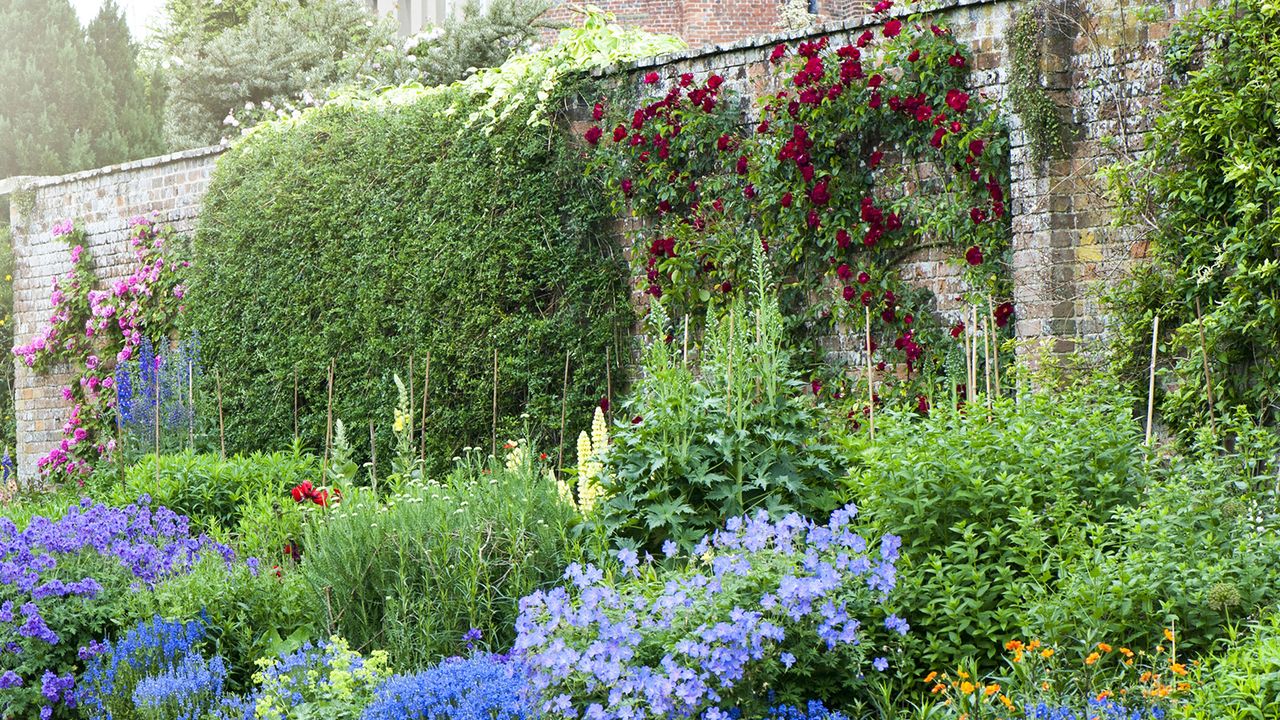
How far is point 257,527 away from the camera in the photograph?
244 inches

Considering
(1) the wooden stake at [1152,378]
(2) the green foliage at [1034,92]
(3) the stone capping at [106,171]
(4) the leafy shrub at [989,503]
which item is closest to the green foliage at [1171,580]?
(4) the leafy shrub at [989,503]

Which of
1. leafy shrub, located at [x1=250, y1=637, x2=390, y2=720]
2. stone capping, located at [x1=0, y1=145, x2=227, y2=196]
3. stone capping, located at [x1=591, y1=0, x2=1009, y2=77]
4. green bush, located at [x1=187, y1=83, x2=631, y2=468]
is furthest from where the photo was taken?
stone capping, located at [x1=0, y1=145, x2=227, y2=196]

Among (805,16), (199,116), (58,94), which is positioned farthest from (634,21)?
(58,94)

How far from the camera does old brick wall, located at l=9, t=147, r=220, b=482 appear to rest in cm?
1157

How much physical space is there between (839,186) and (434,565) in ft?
11.1

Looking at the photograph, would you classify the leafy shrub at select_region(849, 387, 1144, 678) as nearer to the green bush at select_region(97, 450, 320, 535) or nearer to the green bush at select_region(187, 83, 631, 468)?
the green bush at select_region(97, 450, 320, 535)

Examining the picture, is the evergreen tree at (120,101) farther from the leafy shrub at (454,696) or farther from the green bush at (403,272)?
the leafy shrub at (454,696)

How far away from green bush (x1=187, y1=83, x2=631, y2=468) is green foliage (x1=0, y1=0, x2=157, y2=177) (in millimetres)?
8404

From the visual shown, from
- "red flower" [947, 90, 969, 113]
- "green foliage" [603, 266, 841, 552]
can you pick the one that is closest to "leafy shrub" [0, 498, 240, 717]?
"green foliage" [603, 266, 841, 552]

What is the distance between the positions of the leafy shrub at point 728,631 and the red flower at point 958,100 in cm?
349

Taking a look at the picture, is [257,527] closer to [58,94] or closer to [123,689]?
[123,689]

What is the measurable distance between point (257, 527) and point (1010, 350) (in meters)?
3.61

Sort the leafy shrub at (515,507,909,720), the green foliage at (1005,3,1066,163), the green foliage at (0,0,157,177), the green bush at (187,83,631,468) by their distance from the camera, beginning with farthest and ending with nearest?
the green foliage at (0,0,157,177) → the green bush at (187,83,631,468) → the green foliage at (1005,3,1066,163) → the leafy shrub at (515,507,909,720)

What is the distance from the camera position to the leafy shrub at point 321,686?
393 cm
